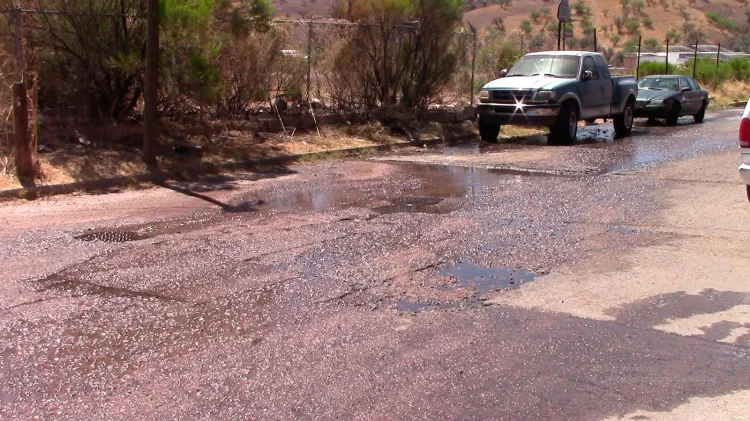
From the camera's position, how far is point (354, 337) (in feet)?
19.5

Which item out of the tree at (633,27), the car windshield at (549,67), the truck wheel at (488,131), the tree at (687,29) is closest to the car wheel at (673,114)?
the car windshield at (549,67)

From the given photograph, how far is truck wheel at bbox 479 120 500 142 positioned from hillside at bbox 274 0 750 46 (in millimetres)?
48640

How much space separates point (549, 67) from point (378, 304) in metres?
14.1

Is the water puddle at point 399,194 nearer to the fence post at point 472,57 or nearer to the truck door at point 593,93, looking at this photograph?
the truck door at point 593,93

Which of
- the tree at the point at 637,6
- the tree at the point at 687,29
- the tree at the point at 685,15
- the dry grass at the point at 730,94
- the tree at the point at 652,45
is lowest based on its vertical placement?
the dry grass at the point at 730,94

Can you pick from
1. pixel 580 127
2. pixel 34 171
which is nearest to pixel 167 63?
pixel 34 171

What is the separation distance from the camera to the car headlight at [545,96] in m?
18.4

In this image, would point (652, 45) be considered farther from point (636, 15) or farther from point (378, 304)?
point (378, 304)

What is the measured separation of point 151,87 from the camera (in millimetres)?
13094

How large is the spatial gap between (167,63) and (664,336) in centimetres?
996

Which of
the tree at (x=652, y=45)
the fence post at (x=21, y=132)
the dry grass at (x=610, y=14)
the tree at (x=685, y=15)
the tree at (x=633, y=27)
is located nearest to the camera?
the fence post at (x=21, y=132)

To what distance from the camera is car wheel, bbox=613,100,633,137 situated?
21547 millimetres

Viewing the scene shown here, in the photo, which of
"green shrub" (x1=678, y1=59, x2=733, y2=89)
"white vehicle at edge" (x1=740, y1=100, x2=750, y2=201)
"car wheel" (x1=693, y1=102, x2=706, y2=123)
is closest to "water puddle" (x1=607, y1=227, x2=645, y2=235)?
"white vehicle at edge" (x1=740, y1=100, x2=750, y2=201)

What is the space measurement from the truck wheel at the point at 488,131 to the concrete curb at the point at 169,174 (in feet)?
8.85
